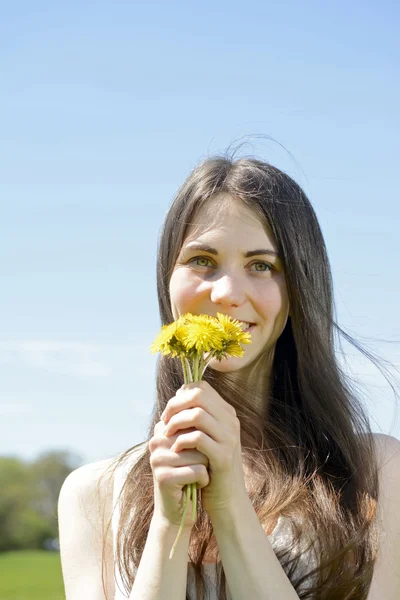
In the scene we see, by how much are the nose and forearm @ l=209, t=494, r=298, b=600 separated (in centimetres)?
83

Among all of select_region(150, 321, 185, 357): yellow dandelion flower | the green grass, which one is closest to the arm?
select_region(150, 321, 185, 357): yellow dandelion flower

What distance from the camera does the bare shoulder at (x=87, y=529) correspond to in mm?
3771

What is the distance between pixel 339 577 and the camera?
11.4ft

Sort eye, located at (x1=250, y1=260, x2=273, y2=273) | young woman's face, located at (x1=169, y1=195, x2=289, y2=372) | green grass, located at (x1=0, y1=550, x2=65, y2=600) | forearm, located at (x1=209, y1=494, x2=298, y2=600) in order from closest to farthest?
forearm, located at (x1=209, y1=494, x2=298, y2=600)
young woman's face, located at (x1=169, y1=195, x2=289, y2=372)
eye, located at (x1=250, y1=260, x2=273, y2=273)
green grass, located at (x1=0, y1=550, x2=65, y2=600)

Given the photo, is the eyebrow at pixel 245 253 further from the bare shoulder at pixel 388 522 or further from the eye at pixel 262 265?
the bare shoulder at pixel 388 522

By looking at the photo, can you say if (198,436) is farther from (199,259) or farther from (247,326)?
(199,259)

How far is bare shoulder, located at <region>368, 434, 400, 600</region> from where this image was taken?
3514 millimetres

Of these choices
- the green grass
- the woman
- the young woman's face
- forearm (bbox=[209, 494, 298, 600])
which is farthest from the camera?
the green grass

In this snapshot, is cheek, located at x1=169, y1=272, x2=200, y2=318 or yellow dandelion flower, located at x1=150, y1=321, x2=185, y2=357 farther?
cheek, located at x1=169, y1=272, x2=200, y2=318

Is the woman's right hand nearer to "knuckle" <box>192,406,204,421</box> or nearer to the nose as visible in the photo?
"knuckle" <box>192,406,204,421</box>

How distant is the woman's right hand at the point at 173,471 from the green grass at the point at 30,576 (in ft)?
94.9

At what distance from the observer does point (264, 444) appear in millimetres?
3916

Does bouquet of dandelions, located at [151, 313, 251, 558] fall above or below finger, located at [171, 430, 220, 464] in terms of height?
above

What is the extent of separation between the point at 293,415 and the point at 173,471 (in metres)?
1.20
